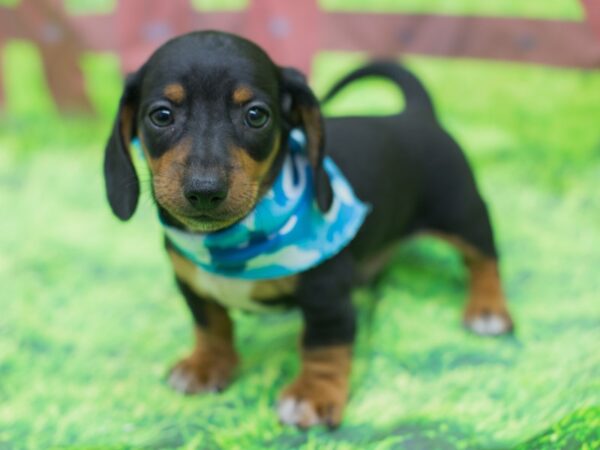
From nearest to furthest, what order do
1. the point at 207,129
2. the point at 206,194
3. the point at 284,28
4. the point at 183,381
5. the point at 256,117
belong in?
1. the point at 206,194
2. the point at 207,129
3. the point at 256,117
4. the point at 183,381
5. the point at 284,28

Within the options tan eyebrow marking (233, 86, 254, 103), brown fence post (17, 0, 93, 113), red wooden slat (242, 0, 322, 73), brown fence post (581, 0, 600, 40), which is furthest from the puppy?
brown fence post (17, 0, 93, 113)

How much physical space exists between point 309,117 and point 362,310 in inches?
48.8

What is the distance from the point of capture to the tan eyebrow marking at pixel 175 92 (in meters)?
2.41

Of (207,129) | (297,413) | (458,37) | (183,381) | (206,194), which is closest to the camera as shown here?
(206,194)

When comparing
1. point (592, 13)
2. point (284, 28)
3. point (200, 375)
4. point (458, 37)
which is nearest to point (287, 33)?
point (284, 28)

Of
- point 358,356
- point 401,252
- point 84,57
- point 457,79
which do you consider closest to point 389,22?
point 457,79

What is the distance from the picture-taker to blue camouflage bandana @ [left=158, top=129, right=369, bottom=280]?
2.63 m

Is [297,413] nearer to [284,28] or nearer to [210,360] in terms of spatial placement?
[210,360]

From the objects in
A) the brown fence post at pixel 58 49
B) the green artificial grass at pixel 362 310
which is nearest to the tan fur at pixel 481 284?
the green artificial grass at pixel 362 310

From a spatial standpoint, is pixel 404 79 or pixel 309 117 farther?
pixel 404 79

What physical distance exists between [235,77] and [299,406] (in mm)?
1202

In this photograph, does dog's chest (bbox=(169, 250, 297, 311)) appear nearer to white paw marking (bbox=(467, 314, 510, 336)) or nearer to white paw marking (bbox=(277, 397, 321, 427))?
white paw marking (bbox=(277, 397, 321, 427))

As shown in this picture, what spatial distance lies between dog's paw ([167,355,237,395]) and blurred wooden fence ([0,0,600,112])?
2399 millimetres

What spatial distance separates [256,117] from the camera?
2.49 m
